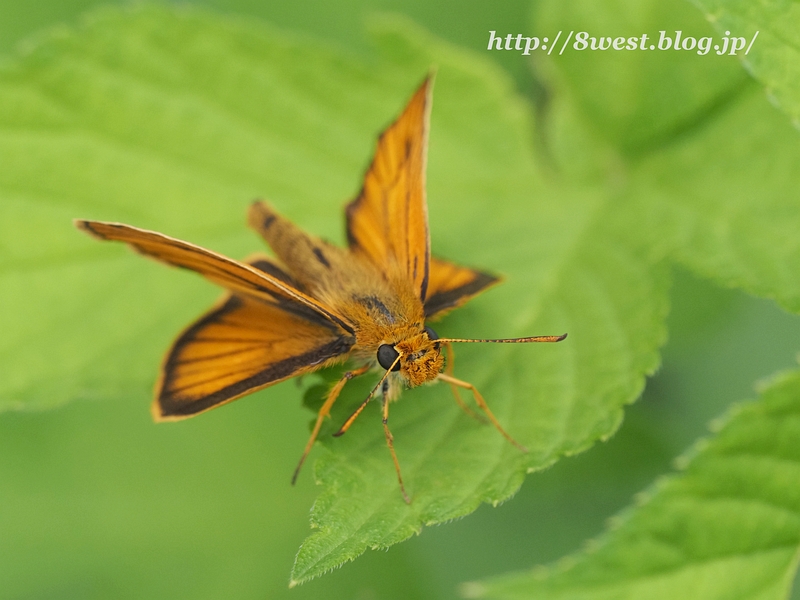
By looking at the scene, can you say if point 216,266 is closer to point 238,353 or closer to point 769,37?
point 238,353

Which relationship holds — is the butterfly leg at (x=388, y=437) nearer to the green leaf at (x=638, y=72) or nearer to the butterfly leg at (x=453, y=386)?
the butterfly leg at (x=453, y=386)

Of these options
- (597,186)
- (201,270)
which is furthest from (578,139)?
(201,270)

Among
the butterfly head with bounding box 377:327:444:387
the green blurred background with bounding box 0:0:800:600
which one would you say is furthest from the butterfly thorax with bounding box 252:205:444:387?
the green blurred background with bounding box 0:0:800:600

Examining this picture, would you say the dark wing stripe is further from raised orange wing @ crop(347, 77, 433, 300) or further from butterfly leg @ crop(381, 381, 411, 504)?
raised orange wing @ crop(347, 77, 433, 300)

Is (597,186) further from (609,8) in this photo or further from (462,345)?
(462,345)

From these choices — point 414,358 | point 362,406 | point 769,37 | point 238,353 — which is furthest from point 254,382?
point 769,37

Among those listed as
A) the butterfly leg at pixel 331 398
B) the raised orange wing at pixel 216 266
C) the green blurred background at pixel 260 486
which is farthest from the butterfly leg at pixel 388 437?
the green blurred background at pixel 260 486

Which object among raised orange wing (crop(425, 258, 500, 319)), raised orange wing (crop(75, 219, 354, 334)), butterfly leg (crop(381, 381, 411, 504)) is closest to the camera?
butterfly leg (crop(381, 381, 411, 504))
